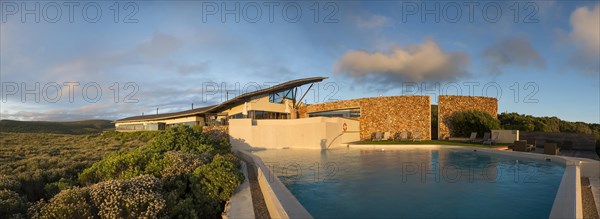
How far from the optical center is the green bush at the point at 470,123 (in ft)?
70.4

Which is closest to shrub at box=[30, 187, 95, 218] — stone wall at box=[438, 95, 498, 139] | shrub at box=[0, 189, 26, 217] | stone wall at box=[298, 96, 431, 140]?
shrub at box=[0, 189, 26, 217]

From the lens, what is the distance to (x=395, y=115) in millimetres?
23969

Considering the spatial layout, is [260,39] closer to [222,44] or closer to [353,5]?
[222,44]

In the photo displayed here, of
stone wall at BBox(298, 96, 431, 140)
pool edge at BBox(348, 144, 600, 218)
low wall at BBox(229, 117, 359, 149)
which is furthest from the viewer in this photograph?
stone wall at BBox(298, 96, 431, 140)

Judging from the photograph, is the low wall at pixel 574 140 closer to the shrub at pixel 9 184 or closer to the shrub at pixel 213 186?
the shrub at pixel 213 186

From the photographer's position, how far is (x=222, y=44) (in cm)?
1380

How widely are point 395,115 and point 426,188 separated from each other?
17.5m

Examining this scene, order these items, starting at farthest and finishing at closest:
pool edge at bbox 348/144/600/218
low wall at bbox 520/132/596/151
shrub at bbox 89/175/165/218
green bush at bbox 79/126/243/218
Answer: low wall at bbox 520/132/596/151, green bush at bbox 79/126/243/218, pool edge at bbox 348/144/600/218, shrub at bbox 89/175/165/218

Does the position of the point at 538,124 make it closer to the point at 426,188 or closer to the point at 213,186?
the point at 426,188

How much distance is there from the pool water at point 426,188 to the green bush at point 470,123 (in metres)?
11.2

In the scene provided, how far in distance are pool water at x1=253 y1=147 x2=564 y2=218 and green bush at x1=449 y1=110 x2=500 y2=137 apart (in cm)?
1120

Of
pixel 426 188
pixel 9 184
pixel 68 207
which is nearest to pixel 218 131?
pixel 9 184

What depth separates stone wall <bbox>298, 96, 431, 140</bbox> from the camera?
23.5 meters

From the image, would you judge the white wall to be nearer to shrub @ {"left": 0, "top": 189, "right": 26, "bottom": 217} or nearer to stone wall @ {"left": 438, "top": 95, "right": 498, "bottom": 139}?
stone wall @ {"left": 438, "top": 95, "right": 498, "bottom": 139}
